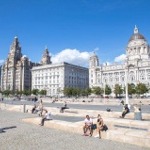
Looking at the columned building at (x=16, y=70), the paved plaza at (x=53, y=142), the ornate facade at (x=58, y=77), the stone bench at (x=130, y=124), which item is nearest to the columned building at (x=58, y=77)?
the ornate facade at (x=58, y=77)

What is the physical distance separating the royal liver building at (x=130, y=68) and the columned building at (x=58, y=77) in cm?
910

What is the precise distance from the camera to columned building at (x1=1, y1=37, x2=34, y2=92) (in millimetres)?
138625

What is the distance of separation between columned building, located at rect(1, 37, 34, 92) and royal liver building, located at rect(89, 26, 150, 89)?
45149mm

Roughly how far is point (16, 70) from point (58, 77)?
131 ft

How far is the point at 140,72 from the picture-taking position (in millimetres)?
108438

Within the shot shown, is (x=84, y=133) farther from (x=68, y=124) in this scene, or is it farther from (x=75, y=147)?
(x=75, y=147)

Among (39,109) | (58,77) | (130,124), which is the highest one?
(58,77)

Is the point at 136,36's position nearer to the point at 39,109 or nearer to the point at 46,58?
the point at 46,58

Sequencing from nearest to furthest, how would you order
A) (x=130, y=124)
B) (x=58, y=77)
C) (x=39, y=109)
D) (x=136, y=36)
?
(x=130, y=124) → (x=39, y=109) → (x=58, y=77) → (x=136, y=36)

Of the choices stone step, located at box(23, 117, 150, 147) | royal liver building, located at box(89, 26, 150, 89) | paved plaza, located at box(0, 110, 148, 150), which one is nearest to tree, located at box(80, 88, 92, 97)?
royal liver building, located at box(89, 26, 150, 89)

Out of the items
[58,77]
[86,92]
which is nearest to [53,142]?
[86,92]

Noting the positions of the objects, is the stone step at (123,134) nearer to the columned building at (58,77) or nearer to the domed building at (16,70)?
the columned building at (58,77)

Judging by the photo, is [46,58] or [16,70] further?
[46,58]

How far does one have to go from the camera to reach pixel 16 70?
142875mm
